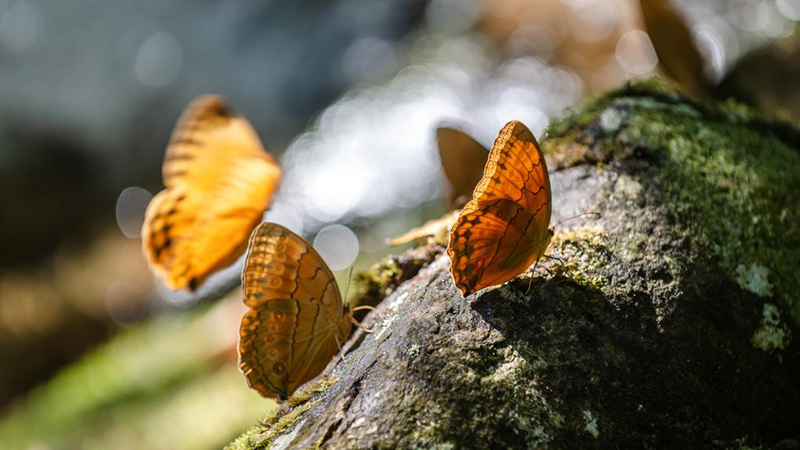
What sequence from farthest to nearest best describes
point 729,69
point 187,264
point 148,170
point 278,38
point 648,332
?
1. point 278,38
2. point 148,170
3. point 729,69
4. point 187,264
5. point 648,332

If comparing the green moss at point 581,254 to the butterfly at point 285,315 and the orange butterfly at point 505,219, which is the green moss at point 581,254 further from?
the butterfly at point 285,315

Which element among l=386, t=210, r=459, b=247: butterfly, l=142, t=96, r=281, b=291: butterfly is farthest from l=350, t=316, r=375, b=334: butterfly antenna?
l=142, t=96, r=281, b=291: butterfly

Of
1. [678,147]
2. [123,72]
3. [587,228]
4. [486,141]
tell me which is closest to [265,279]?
[587,228]

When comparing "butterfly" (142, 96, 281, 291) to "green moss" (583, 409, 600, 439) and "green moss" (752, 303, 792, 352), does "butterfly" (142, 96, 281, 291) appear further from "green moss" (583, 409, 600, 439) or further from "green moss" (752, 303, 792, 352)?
"green moss" (752, 303, 792, 352)

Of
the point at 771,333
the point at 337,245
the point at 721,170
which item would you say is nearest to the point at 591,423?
the point at 771,333

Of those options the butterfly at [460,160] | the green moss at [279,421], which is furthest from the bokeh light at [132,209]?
the green moss at [279,421]

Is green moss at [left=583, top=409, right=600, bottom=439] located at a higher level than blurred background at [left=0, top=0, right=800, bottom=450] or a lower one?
lower

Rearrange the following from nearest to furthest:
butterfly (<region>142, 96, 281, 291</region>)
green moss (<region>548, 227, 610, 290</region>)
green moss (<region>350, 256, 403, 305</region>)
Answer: green moss (<region>548, 227, 610, 290</region>) < green moss (<region>350, 256, 403, 305</region>) < butterfly (<region>142, 96, 281, 291</region>)

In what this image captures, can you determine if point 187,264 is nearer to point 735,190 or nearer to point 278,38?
point 735,190
